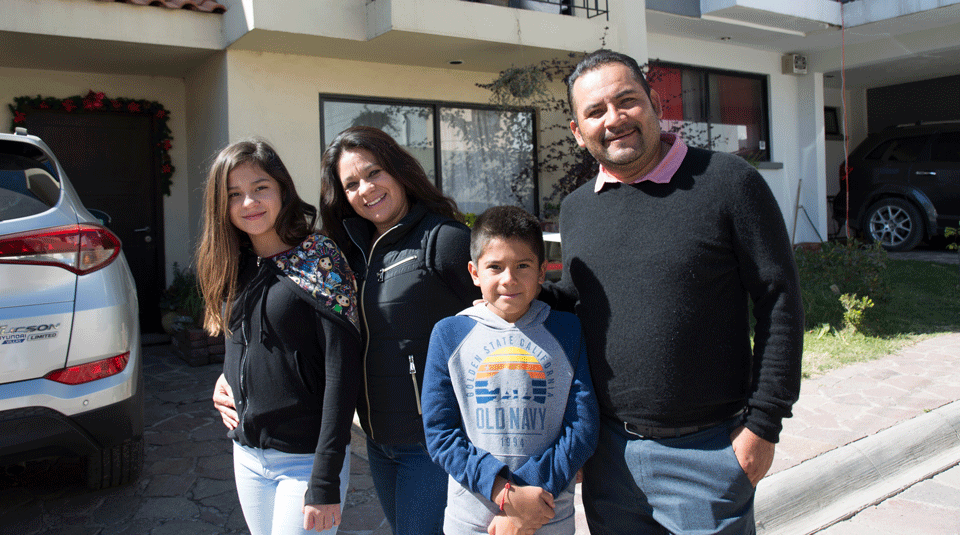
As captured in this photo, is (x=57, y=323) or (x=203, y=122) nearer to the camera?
(x=57, y=323)

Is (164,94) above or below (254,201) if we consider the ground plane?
above

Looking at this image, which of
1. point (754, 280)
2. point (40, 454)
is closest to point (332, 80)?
point (40, 454)

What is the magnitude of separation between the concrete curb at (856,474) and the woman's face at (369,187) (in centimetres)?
241

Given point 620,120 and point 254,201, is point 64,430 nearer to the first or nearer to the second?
point 254,201

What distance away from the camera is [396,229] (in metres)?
2.16

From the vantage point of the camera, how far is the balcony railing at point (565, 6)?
8.35 metres

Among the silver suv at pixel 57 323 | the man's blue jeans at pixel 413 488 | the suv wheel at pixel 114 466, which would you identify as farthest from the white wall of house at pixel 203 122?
the man's blue jeans at pixel 413 488

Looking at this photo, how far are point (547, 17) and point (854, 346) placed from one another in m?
4.54

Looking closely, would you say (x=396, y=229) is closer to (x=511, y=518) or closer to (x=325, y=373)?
(x=325, y=373)

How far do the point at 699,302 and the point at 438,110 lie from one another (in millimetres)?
7015

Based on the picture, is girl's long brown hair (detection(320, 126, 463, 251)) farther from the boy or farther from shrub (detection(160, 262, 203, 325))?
shrub (detection(160, 262, 203, 325))

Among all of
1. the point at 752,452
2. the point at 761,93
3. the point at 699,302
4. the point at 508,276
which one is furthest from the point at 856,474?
the point at 761,93

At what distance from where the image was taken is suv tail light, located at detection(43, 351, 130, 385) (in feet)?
9.46

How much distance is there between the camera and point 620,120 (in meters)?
1.86
